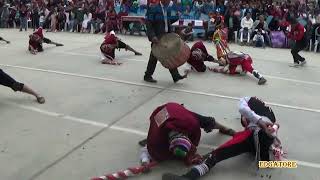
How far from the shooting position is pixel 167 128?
4777mm

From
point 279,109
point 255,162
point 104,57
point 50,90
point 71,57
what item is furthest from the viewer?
point 71,57

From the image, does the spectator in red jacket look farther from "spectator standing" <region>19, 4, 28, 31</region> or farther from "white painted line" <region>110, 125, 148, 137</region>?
"spectator standing" <region>19, 4, 28, 31</region>

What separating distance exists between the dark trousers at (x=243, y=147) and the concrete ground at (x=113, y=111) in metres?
0.17

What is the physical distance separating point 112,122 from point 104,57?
14.0ft

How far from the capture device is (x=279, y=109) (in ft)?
23.3

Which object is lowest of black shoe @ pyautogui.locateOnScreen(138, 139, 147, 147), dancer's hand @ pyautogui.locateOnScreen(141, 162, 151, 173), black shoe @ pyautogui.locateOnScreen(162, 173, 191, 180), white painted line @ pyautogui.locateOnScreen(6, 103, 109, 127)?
dancer's hand @ pyautogui.locateOnScreen(141, 162, 151, 173)

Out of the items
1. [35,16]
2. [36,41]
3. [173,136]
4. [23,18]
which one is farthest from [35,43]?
[35,16]

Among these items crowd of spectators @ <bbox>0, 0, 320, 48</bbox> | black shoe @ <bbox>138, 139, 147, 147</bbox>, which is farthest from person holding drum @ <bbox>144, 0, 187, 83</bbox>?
crowd of spectators @ <bbox>0, 0, 320, 48</bbox>

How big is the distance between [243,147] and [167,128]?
0.78m

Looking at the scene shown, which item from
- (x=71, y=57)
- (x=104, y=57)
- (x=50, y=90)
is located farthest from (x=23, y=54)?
(x=50, y=90)

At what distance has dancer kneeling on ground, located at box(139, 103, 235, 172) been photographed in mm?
4742

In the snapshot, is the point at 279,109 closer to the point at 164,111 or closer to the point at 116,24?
the point at 164,111

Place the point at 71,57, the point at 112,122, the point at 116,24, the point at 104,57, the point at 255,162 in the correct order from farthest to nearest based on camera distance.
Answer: the point at 116,24 → the point at 71,57 → the point at 104,57 → the point at 112,122 → the point at 255,162

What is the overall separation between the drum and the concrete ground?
1.62ft
